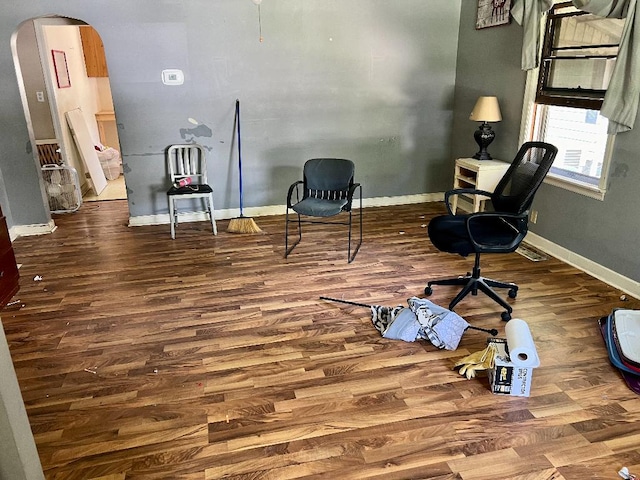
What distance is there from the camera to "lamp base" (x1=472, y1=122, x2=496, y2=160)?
443 cm

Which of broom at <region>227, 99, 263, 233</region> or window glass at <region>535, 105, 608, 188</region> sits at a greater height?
window glass at <region>535, 105, 608, 188</region>

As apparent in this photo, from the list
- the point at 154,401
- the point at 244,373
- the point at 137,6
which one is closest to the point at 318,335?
the point at 244,373

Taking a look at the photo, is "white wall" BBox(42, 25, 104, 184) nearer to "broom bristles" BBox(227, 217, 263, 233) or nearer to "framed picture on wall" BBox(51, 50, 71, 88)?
"framed picture on wall" BBox(51, 50, 71, 88)

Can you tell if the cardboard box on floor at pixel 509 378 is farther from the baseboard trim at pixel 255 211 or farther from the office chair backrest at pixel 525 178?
the baseboard trim at pixel 255 211

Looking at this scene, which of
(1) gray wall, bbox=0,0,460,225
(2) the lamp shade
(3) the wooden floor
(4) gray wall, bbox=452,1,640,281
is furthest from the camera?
(1) gray wall, bbox=0,0,460,225

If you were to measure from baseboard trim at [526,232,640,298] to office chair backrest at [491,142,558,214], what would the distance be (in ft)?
3.23

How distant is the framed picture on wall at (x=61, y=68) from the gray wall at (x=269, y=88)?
1739mm

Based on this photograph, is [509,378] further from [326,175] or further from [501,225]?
[326,175]

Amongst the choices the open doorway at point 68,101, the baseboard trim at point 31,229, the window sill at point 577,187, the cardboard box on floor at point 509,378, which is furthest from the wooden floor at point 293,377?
the open doorway at point 68,101

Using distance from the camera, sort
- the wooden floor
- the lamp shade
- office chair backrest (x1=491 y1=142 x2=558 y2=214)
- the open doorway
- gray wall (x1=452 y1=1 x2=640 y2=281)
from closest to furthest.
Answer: the wooden floor < office chair backrest (x1=491 y1=142 x2=558 y2=214) < gray wall (x1=452 y1=1 x2=640 y2=281) < the lamp shade < the open doorway

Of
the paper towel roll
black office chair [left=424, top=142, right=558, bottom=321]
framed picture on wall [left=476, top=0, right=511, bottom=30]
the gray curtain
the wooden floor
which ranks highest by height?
framed picture on wall [left=476, top=0, right=511, bottom=30]

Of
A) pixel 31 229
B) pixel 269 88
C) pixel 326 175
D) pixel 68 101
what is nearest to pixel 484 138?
pixel 326 175

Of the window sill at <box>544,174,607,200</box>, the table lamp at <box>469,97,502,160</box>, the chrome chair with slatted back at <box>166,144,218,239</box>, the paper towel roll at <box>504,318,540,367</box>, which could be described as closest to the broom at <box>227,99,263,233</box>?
the chrome chair with slatted back at <box>166,144,218,239</box>

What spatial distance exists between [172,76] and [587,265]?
401 centimetres
